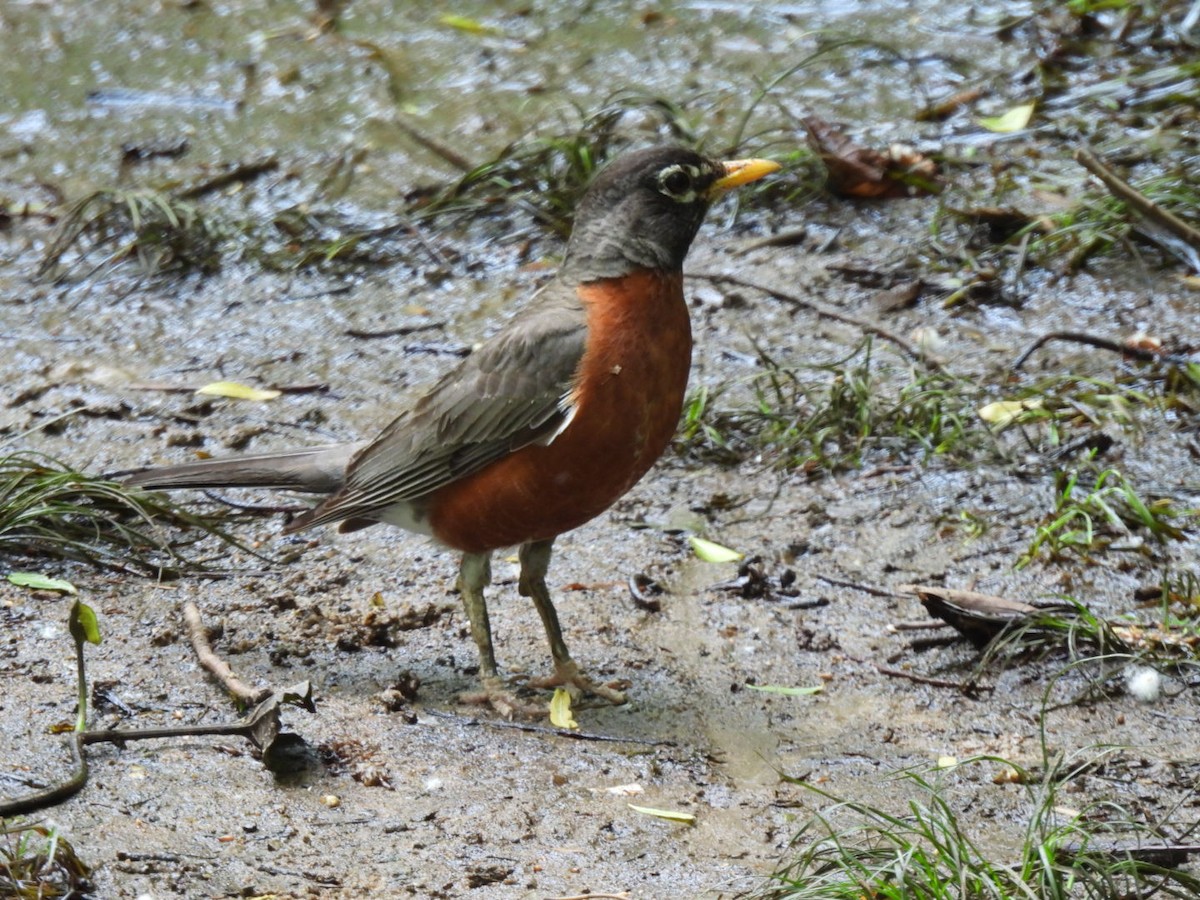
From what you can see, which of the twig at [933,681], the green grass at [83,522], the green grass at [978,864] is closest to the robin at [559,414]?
A: the green grass at [83,522]

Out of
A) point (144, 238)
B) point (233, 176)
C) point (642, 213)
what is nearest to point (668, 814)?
point (642, 213)

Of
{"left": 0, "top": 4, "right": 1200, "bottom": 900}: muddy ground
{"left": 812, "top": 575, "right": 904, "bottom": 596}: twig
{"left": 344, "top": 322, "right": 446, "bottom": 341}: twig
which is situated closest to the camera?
{"left": 0, "top": 4, "right": 1200, "bottom": 900}: muddy ground

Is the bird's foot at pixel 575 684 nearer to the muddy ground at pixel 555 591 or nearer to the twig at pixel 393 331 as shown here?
the muddy ground at pixel 555 591

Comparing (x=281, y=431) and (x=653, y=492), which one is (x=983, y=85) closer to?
(x=653, y=492)

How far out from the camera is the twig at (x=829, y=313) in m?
5.94

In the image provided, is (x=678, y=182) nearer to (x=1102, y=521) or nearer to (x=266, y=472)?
(x=266, y=472)

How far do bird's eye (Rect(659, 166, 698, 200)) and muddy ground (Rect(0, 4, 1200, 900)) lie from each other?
1295mm

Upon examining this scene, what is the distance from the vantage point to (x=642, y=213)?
4.33m

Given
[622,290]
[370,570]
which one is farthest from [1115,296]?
[370,570]

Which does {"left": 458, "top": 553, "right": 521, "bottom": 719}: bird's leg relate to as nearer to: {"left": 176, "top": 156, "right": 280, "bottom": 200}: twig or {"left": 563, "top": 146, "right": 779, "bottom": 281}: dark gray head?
{"left": 563, "top": 146, "right": 779, "bottom": 281}: dark gray head

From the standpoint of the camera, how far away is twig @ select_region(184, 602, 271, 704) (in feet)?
12.6

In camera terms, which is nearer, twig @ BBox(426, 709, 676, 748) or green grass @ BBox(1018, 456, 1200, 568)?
twig @ BBox(426, 709, 676, 748)

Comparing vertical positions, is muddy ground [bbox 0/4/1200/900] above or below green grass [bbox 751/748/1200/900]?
below

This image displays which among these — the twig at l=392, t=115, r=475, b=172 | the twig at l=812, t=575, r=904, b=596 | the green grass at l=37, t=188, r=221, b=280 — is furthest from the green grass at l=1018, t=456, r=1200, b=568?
the green grass at l=37, t=188, r=221, b=280
